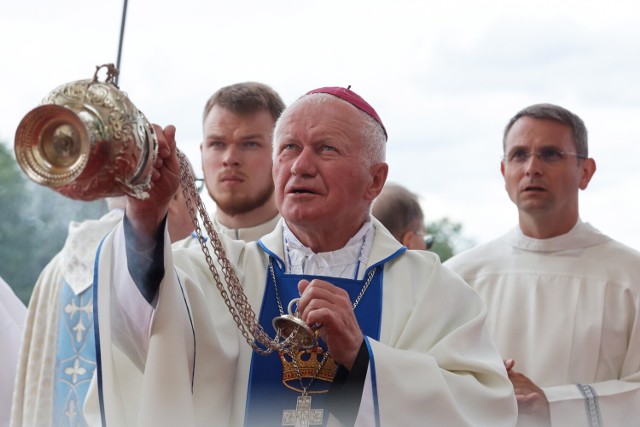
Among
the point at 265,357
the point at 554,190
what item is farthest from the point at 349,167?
the point at 554,190

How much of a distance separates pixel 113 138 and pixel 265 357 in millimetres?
1212

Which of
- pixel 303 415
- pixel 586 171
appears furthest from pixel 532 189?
pixel 303 415

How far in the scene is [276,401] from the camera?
3.85m

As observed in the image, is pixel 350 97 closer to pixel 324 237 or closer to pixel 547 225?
pixel 324 237

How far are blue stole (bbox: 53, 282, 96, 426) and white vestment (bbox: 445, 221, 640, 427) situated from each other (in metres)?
1.97

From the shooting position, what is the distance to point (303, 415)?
3793 millimetres

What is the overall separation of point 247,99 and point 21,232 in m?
6.94

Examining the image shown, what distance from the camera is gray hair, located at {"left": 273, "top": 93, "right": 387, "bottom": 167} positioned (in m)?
4.16

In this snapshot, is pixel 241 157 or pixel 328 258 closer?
pixel 328 258

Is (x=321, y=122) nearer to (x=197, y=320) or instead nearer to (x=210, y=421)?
(x=197, y=320)

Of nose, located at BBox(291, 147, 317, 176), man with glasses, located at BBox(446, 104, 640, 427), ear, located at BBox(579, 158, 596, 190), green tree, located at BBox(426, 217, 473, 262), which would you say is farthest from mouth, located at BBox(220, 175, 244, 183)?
green tree, located at BBox(426, 217, 473, 262)

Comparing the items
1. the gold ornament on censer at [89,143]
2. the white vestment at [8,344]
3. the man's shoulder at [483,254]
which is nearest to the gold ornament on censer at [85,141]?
the gold ornament on censer at [89,143]

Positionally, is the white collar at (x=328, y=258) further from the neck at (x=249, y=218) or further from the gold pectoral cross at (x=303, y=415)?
the neck at (x=249, y=218)

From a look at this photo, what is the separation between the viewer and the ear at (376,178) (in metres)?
4.26
